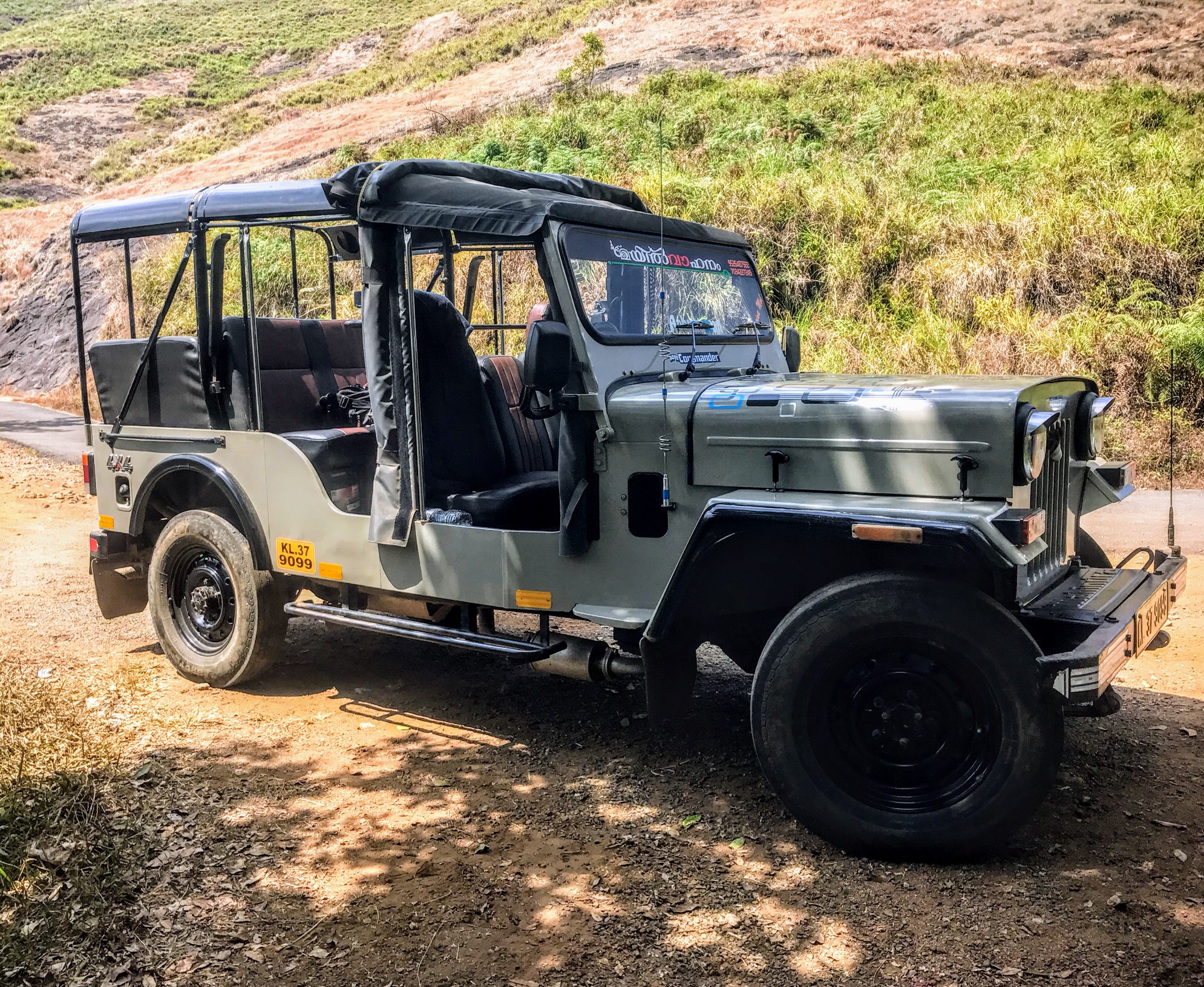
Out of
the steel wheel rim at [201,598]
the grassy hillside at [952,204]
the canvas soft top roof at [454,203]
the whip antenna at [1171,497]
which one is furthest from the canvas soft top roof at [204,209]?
the grassy hillside at [952,204]

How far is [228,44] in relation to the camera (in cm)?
5797

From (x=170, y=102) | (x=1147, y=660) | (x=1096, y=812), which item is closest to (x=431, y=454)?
(x=1096, y=812)

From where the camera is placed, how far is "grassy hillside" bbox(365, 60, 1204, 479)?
40.0ft

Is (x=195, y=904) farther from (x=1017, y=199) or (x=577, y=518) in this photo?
(x=1017, y=199)

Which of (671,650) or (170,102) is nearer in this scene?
(671,650)

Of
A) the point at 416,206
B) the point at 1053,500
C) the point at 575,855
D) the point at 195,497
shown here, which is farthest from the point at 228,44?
the point at 575,855

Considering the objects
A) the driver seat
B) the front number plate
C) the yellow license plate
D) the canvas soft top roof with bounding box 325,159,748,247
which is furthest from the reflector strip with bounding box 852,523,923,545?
the yellow license plate

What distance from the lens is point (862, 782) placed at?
388 cm

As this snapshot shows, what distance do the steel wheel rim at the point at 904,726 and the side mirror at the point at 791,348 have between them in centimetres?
232

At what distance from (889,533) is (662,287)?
1.91 m

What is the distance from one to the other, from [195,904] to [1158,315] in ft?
39.1

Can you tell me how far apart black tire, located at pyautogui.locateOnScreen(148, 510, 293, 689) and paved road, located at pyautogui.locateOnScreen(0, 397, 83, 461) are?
9550 mm

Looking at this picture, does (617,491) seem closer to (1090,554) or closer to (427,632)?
(427,632)

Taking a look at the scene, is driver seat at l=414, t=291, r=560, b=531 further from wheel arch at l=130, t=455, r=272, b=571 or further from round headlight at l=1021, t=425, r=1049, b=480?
round headlight at l=1021, t=425, r=1049, b=480
